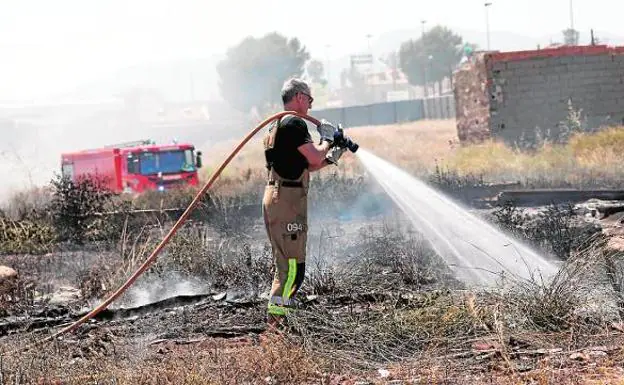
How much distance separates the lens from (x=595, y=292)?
5223 mm

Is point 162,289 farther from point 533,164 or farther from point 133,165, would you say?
point 133,165

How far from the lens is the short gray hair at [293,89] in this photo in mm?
5449

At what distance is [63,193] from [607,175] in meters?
8.94

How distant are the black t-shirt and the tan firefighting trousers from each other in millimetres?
59

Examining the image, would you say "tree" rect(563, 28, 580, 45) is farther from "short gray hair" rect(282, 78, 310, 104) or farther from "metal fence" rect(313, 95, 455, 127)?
"short gray hair" rect(282, 78, 310, 104)

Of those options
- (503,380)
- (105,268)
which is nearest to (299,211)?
(503,380)

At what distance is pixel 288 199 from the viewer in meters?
5.29

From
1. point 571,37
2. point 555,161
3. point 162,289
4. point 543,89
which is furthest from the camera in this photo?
point 571,37

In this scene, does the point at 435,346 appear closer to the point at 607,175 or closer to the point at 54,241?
the point at 54,241

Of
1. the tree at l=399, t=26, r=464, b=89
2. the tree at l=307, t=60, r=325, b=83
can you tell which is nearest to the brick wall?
the tree at l=399, t=26, r=464, b=89

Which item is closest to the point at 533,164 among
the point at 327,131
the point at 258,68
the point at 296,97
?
the point at 327,131

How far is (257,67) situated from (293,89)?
80.6 m

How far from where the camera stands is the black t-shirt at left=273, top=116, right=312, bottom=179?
17.4 ft

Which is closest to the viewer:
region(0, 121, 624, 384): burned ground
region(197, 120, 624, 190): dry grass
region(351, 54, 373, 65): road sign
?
region(0, 121, 624, 384): burned ground
